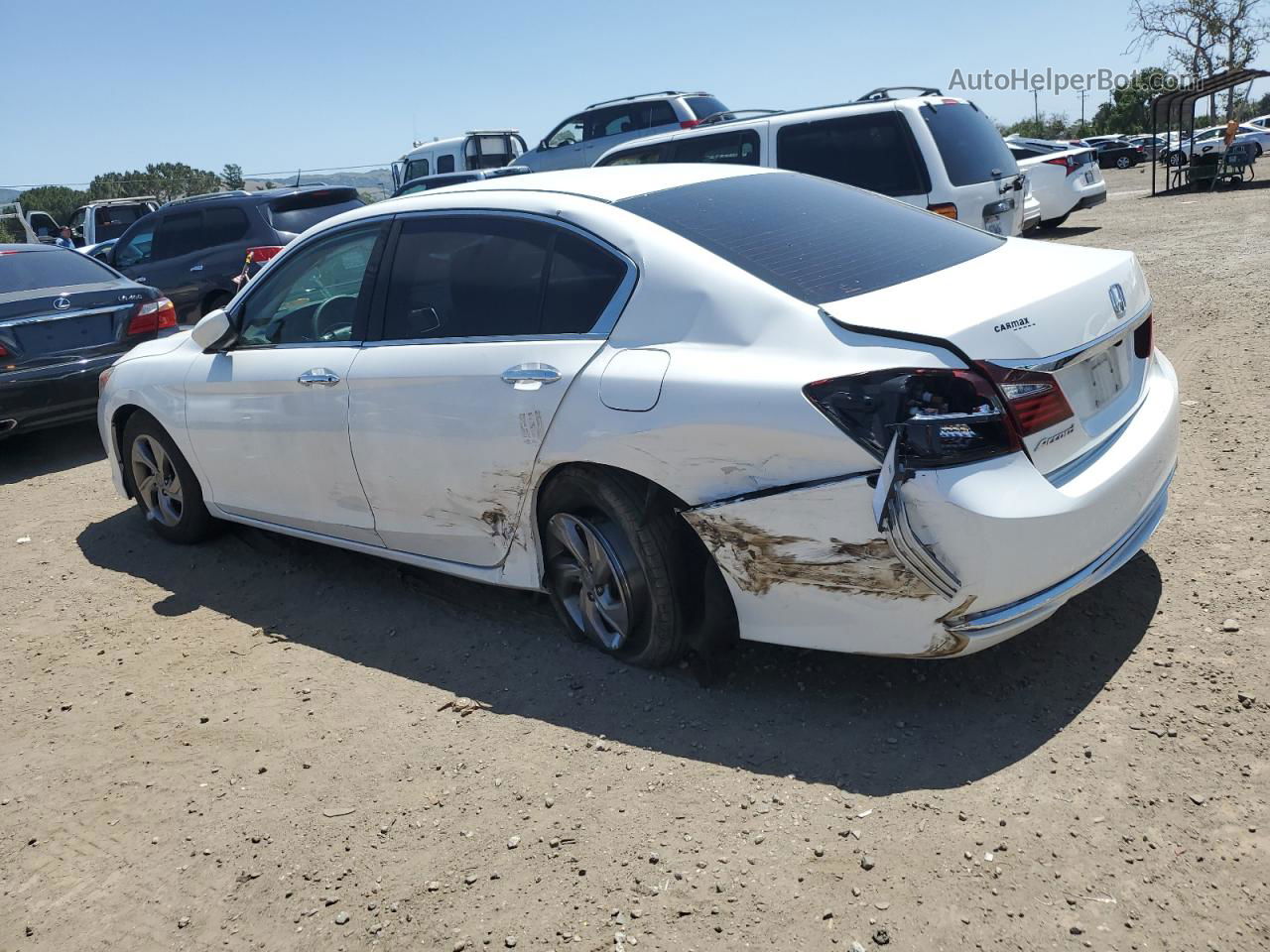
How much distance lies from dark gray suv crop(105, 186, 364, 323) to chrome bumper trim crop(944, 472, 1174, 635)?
10.4 meters

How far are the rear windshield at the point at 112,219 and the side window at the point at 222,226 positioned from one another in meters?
12.4

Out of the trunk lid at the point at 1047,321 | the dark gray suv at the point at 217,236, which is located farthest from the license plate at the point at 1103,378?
the dark gray suv at the point at 217,236

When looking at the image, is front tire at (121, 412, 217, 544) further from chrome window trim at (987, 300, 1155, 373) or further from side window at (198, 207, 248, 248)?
side window at (198, 207, 248, 248)

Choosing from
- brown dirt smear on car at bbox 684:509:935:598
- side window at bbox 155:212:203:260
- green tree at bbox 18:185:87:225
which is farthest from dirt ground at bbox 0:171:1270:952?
green tree at bbox 18:185:87:225

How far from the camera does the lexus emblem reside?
11.4ft

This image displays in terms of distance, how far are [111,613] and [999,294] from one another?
414cm

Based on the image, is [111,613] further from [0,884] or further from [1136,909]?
[1136,909]

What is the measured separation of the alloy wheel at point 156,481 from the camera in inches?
223

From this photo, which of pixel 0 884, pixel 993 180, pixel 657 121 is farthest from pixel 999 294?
pixel 657 121

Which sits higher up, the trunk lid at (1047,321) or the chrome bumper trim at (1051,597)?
the trunk lid at (1047,321)

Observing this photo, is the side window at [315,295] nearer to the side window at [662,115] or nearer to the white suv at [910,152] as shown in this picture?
the white suv at [910,152]

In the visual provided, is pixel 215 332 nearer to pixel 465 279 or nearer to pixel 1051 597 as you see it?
pixel 465 279

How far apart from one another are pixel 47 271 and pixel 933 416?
7862 mm

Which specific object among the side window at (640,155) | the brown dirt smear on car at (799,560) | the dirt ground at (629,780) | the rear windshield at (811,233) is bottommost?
the dirt ground at (629,780)
